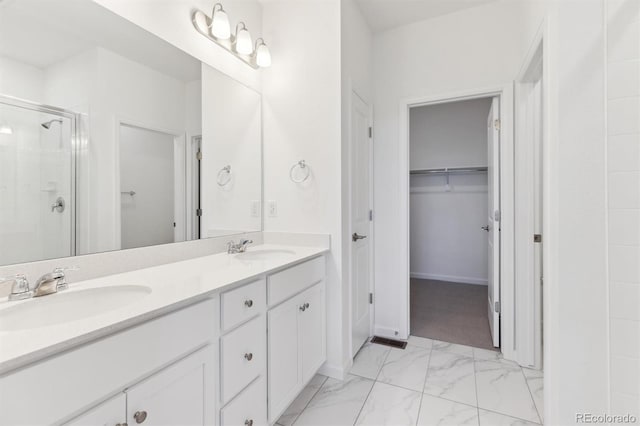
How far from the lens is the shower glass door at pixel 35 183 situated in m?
0.99

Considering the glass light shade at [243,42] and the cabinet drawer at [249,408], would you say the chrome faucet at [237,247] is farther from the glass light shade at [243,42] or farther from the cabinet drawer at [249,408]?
the glass light shade at [243,42]

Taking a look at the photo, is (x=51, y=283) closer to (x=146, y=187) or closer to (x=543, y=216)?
(x=146, y=187)

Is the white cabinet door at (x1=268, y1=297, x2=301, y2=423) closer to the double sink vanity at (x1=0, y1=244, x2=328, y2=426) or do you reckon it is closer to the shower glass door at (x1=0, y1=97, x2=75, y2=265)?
the double sink vanity at (x1=0, y1=244, x2=328, y2=426)

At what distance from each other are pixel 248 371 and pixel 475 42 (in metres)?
2.78

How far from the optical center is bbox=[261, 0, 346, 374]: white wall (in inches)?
75.5

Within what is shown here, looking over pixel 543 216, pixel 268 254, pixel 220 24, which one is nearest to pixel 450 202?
pixel 543 216

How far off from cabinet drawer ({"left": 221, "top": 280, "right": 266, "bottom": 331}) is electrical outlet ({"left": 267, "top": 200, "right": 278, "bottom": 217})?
2.96ft

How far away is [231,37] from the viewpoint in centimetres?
188

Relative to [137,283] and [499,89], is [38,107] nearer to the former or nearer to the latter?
[137,283]

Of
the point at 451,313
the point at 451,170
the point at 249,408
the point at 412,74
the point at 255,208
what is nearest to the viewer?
the point at 249,408

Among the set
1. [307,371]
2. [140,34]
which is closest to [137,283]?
[307,371]

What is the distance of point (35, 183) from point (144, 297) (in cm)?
61
